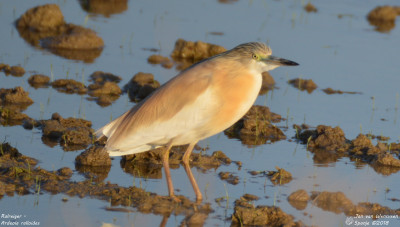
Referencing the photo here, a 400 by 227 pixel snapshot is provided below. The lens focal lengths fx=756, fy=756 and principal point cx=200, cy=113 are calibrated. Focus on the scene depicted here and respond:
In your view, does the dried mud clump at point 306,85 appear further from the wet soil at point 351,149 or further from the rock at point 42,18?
the rock at point 42,18

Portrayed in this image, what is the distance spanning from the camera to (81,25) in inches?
564

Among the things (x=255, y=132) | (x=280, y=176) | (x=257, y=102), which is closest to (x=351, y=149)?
(x=255, y=132)

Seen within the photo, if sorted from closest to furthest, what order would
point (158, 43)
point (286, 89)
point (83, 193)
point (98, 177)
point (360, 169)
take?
point (83, 193)
point (98, 177)
point (360, 169)
point (286, 89)
point (158, 43)

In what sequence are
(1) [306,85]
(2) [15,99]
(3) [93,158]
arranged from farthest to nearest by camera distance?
1. (1) [306,85]
2. (2) [15,99]
3. (3) [93,158]

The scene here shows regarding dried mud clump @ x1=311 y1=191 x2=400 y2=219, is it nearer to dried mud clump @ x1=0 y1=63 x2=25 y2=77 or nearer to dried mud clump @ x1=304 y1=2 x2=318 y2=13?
Result: dried mud clump @ x1=0 y1=63 x2=25 y2=77

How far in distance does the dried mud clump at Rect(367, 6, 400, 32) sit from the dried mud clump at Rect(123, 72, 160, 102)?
7.18 m

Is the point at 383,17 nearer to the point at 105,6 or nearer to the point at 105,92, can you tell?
the point at 105,6

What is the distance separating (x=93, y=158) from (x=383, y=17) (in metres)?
10.5

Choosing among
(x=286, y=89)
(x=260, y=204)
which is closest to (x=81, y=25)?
(x=286, y=89)

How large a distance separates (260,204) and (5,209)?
2382 mm

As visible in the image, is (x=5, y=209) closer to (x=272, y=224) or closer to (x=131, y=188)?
(x=131, y=188)

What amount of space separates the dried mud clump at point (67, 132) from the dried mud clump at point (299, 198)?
8.28ft

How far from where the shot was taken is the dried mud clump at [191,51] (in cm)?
1296

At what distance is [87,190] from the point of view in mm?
7207
